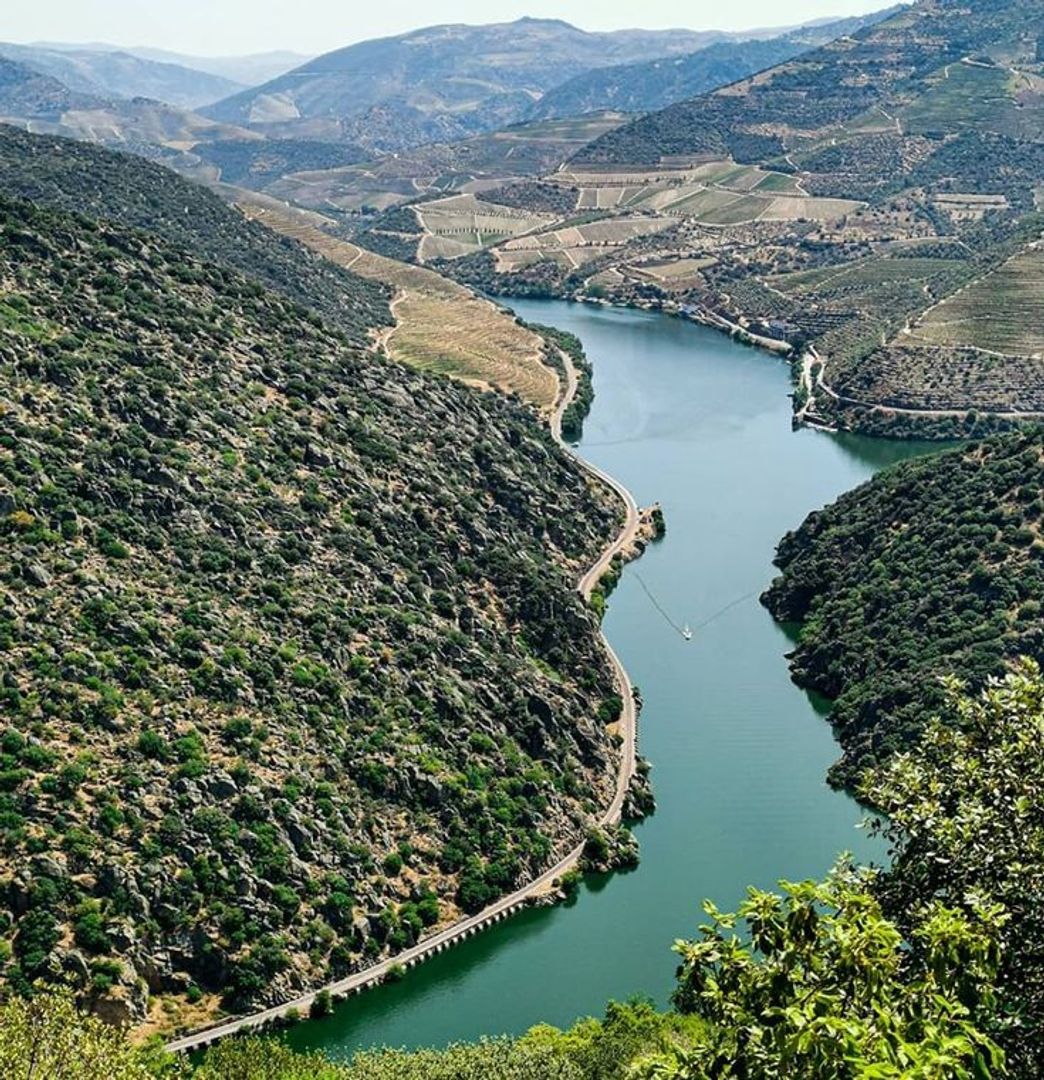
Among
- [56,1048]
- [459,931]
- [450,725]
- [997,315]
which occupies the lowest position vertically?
[459,931]

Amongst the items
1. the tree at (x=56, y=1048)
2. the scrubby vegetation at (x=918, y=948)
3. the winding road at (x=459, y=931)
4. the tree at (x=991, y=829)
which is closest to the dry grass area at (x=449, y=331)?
the winding road at (x=459, y=931)

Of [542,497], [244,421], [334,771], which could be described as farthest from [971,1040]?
[542,497]

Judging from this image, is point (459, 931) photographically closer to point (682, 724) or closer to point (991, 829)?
point (682, 724)

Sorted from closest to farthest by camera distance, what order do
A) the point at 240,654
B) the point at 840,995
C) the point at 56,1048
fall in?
1. the point at 840,995
2. the point at 56,1048
3. the point at 240,654

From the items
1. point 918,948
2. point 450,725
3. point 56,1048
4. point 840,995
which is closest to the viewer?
point 840,995

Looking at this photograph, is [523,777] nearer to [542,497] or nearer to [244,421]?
[244,421]

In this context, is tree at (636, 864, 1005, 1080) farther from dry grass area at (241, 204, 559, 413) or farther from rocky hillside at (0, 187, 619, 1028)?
dry grass area at (241, 204, 559, 413)

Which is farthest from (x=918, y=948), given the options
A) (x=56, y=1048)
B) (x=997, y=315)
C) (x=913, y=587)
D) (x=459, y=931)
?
(x=997, y=315)
